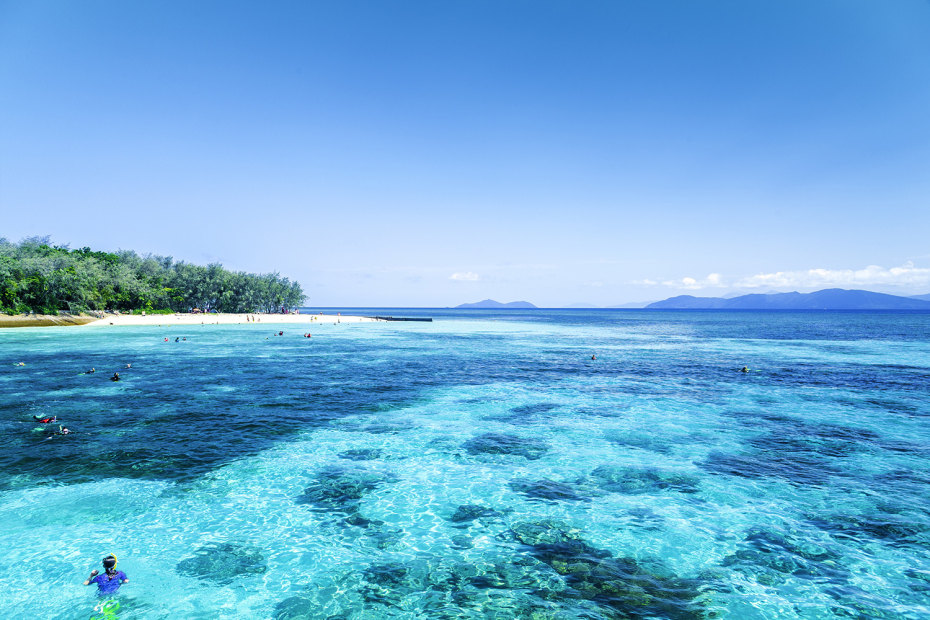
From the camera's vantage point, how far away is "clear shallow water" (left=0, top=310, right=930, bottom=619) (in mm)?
10531

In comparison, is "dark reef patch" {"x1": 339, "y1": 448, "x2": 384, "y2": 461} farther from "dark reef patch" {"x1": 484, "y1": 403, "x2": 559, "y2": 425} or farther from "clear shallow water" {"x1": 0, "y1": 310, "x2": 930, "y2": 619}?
"dark reef patch" {"x1": 484, "y1": 403, "x2": 559, "y2": 425}

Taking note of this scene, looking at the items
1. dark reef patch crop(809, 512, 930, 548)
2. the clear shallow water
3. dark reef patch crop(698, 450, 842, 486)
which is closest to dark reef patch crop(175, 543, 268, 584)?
the clear shallow water

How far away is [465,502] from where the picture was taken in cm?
1544

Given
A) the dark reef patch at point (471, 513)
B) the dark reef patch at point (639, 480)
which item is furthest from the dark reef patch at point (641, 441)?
the dark reef patch at point (471, 513)

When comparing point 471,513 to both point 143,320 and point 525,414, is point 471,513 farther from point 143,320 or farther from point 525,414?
point 143,320

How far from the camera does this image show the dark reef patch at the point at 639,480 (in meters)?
16.5

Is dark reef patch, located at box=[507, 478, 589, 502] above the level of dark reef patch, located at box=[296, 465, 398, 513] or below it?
below

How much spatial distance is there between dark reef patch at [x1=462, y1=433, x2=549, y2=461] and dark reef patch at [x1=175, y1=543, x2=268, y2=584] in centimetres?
1037

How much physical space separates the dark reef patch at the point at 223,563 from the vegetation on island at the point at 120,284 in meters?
101

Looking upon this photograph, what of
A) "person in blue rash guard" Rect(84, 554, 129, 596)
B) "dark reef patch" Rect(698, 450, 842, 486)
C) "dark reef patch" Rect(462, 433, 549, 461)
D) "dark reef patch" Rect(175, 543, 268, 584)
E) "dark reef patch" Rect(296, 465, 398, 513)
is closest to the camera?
"person in blue rash guard" Rect(84, 554, 129, 596)

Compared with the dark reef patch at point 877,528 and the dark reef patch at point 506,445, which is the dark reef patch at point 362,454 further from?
the dark reef patch at point 877,528

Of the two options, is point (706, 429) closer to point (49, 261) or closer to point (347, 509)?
point (347, 509)

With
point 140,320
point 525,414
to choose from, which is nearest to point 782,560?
point 525,414

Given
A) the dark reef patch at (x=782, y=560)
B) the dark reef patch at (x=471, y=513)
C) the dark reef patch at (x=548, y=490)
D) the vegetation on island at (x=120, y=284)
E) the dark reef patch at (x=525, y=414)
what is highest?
the vegetation on island at (x=120, y=284)
